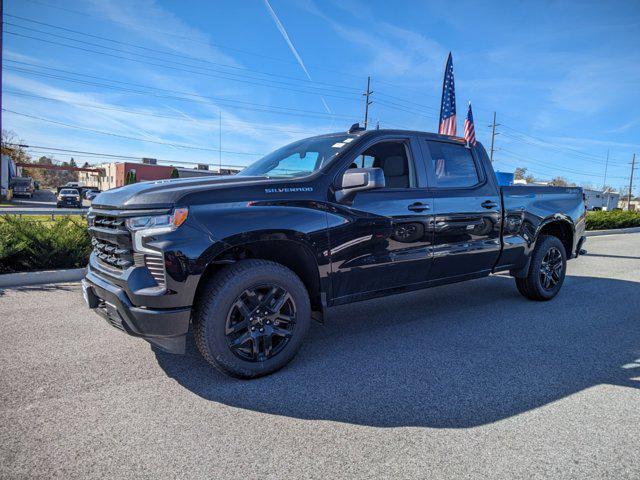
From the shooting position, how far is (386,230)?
374 centimetres

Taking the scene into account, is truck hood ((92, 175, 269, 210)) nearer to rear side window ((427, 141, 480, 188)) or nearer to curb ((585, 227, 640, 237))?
rear side window ((427, 141, 480, 188))

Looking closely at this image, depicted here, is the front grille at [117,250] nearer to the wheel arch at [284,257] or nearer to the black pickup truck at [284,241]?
the black pickup truck at [284,241]

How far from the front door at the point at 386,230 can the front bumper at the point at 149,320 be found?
1253 millimetres

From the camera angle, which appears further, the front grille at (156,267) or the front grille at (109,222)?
the front grille at (109,222)

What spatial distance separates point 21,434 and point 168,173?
7351 cm

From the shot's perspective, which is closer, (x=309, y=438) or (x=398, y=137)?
(x=309, y=438)

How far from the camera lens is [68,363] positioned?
10.9 feet

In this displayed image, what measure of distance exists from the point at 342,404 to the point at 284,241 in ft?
4.02

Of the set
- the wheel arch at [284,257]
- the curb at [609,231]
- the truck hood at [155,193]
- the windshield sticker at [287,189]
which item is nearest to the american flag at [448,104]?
the curb at [609,231]

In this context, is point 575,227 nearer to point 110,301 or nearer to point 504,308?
point 504,308

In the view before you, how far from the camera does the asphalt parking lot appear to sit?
219cm

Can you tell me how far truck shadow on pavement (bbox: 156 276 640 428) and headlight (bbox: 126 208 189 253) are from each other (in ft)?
3.48

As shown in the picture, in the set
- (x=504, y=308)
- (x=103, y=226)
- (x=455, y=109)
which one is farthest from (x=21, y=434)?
(x=455, y=109)

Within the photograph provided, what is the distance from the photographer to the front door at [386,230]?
3523mm
